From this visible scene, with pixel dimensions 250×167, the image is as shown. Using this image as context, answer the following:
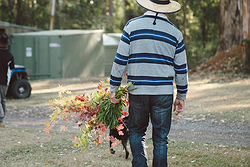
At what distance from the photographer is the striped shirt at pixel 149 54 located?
3.96 meters

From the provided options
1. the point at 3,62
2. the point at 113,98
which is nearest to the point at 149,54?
the point at 113,98

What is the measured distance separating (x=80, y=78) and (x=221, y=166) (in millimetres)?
19190

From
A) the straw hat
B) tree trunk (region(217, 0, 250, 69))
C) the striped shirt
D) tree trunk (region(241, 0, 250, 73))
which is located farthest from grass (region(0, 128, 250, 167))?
tree trunk (region(217, 0, 250, 69))

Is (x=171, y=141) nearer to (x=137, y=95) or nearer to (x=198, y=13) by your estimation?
(x=137, y=95)

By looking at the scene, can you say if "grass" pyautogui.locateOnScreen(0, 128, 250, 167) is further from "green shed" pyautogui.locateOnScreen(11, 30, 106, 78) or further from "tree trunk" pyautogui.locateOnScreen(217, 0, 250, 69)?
"green shed" pyautogui.locateOnScreen(11, 30, 106, 78)

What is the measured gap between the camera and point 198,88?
16.8m

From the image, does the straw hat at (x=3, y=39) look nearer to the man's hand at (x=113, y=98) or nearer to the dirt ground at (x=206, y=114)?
→ the dirt ground at (x=206, y=114)

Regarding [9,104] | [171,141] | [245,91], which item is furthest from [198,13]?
[171,141]

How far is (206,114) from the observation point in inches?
427

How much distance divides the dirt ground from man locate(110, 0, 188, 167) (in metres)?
3.47

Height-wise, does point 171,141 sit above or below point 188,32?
above

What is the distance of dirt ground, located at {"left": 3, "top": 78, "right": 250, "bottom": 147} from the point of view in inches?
322

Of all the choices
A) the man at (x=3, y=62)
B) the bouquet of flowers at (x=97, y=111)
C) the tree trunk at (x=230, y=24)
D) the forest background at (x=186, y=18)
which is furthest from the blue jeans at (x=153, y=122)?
the forest background at (x=186, y=18)

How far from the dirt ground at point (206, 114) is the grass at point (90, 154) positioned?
99cm
